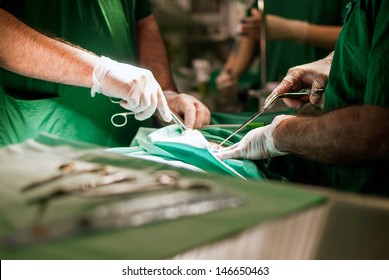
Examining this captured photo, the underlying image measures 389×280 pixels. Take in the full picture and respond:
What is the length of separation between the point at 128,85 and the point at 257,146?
0.45 m

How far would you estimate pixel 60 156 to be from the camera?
109 centimetres

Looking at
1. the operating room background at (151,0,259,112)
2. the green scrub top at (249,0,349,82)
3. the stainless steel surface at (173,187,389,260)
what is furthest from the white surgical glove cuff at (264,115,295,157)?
the operating room background at (151,0,259,112)

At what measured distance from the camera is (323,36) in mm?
1570

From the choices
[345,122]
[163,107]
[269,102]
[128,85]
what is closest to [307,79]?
[269,102]

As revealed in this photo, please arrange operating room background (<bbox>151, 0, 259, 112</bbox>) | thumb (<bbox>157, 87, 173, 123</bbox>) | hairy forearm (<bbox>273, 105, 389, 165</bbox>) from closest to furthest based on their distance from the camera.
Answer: hairy forearm (<bbox>273, 105, 389, 165</bbox>) → thumb (<bbox>157, 87, 173, 123</bbox>) → operating room background (<bbox>151, 0, 259, 112</bbox>)

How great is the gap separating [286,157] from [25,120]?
884mm

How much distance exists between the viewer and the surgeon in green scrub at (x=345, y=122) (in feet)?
3.88

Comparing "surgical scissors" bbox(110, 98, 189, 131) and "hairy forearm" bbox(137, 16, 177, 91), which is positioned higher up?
"hairy forearm" bbox(137, 16, 177, 91)

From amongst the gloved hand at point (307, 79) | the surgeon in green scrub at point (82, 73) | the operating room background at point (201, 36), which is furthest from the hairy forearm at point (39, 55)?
the operating room background at point (201, 36)

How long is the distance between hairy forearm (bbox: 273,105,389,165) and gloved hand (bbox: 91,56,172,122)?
0.43 m

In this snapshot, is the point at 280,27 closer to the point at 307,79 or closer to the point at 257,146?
the point at 307,79

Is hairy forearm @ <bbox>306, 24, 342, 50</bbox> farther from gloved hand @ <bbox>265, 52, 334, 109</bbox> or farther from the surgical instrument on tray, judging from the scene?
the surgical instrument on tray

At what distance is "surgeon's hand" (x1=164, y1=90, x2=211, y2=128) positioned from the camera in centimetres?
162

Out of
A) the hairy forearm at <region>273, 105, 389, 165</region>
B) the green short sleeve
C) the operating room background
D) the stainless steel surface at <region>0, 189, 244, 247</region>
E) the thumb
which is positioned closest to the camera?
the stainless steel surface at <region>0, 189, 244, 247</region>
